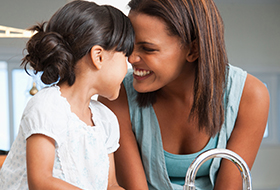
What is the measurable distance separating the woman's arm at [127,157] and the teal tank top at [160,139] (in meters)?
0.03

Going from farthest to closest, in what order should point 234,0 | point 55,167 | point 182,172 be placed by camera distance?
point 234,0, point 182,172, point 55,167

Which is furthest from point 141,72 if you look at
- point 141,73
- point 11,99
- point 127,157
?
point 11,99

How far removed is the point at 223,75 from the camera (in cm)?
107

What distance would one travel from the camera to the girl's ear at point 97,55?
2.74 ft

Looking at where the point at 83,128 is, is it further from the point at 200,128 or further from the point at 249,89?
the point at 249,89

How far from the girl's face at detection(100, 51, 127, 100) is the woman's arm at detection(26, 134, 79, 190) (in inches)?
9.1

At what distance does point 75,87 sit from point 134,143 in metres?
0.36

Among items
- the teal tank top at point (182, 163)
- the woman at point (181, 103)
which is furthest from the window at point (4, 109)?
the teal tank top at point (182, 163)

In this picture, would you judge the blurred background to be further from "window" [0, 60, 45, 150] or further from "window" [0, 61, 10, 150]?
"window" [0, 61, 10, 150]

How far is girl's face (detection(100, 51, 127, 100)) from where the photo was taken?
88 centimetres

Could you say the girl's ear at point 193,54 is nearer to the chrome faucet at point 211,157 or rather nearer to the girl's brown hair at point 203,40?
the girl's brown hair at point 203,40

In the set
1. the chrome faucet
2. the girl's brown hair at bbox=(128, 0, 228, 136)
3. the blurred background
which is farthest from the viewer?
the blurred background

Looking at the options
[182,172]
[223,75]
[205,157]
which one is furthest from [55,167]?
[223,75]

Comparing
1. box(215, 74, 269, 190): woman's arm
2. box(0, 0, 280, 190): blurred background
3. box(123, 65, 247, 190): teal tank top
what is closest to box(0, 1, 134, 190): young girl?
box(123, 65, 247, 190): teal tank top
